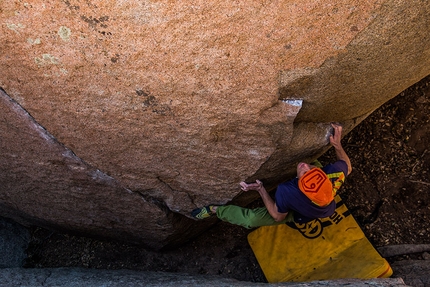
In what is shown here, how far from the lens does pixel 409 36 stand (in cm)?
191

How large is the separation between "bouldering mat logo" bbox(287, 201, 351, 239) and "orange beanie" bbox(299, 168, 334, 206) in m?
0.77

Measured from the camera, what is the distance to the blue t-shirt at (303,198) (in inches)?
93.4

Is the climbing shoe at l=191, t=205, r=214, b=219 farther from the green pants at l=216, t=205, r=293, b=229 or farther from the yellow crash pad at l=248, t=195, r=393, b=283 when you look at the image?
the yellow crash pad at l=248, t=195, r=393, b=283

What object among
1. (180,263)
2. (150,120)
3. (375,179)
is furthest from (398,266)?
(150,120)

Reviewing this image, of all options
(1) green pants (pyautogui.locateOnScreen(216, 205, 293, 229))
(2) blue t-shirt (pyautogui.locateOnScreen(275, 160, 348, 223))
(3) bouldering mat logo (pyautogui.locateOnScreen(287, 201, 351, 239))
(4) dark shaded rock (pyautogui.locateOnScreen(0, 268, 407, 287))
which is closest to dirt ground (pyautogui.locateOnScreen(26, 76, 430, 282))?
(3) bouldering mat logo (pyautogui.locateOnScreen(287, 201, 351, 239))

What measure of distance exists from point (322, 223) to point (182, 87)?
5.04ft

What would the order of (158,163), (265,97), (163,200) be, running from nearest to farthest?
(265,97) < (158,163) < (163,200)

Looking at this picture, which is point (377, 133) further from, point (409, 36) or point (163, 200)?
point (163, 200)

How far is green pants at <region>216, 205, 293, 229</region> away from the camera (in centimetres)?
263

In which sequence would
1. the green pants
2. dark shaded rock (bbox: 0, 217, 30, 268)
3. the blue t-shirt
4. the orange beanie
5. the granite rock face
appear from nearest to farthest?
the granite rock face → the orange beanie → the blue t-shirt → the green pants → dark shaded rock (bbox: 0, 217, 30, 268)

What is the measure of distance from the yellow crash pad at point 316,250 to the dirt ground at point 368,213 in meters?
Result: 0.16

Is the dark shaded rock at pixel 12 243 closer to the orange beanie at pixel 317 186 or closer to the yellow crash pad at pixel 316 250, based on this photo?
the yellow crash pad at pixel 316 250

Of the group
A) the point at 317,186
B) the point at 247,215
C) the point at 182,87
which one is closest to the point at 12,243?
the point at 247,215

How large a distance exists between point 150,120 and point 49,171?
815 millimetres
